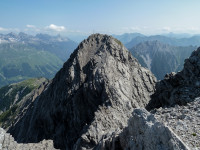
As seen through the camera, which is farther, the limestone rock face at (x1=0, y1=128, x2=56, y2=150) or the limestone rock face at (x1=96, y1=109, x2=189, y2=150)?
the limestone rock face at (x1=0, y1=128, x2=56, y2=150)

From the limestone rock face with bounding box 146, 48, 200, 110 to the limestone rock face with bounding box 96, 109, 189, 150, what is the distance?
12.4m

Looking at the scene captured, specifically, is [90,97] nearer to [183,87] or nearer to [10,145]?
[10,145]

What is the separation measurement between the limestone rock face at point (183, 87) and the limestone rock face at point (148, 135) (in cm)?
1244

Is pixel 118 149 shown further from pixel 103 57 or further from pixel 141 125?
pixel 103 57

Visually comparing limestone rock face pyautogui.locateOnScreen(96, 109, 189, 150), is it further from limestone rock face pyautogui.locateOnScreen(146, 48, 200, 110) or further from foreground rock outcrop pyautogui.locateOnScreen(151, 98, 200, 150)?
limestone rock face pyautogui.locateOnScreen(146, 48, 200, 110)

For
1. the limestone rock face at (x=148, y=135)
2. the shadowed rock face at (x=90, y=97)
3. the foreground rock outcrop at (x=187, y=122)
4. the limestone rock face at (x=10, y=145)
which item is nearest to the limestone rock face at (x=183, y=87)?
the foreground rock outcrop at (x=187, y=122)

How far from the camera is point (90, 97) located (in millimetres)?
69750

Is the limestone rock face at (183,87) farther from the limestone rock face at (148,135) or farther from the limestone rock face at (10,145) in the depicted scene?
the limestone rock face at (10,145)

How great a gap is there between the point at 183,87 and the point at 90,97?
38854 millimetres

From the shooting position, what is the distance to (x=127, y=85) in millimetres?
74188

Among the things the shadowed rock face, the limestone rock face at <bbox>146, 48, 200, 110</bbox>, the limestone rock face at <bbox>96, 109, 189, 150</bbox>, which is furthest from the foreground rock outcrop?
the shadowed rock face

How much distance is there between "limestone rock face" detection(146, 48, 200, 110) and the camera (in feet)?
110

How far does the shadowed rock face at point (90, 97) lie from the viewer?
204 feet

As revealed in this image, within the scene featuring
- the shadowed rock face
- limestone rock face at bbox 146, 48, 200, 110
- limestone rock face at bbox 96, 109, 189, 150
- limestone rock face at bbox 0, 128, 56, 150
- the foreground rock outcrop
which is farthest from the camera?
the shadowed rock face
